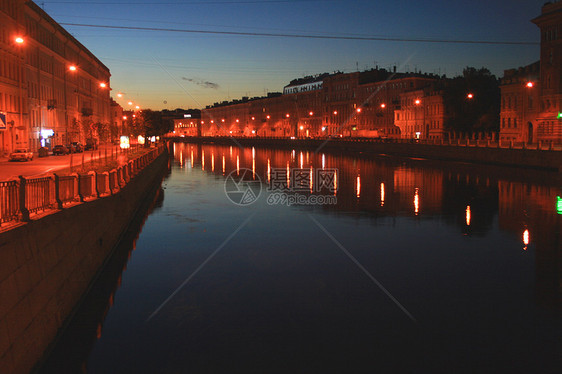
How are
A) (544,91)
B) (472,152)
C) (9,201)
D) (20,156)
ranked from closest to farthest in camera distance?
(9,201) → (20,156) → (472,152) → (544,91)

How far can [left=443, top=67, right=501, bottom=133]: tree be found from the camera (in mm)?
87188

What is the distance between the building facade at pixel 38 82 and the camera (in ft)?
157

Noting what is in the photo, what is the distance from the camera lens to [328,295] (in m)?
13.2

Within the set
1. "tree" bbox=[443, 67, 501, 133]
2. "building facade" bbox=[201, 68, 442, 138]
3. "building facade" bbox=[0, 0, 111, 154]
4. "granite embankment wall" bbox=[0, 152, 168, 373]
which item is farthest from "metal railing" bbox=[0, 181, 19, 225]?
"building facade" bbox=[201, 68, 442, 138]

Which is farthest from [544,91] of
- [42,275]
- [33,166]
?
[42,275]

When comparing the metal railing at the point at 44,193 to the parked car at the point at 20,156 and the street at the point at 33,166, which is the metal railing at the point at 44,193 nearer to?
the street at the point at 33,166

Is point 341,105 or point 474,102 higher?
point 341,105

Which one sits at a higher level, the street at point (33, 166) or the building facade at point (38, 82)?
the building facade at point (38, 82)

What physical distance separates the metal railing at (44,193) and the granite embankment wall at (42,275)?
291 mm

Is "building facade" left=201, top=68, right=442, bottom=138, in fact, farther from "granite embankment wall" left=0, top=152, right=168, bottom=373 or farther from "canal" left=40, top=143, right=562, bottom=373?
"granite embankment wall" left=0, top=152, right=168, bottom=373

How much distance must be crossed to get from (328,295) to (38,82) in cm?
5331

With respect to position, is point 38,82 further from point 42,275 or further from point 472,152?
point 42,275

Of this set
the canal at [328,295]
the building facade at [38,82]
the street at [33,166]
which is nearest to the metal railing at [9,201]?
the canal at [328,295]

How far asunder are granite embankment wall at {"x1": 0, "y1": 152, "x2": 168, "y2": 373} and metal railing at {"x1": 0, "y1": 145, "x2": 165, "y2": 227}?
291 mm
